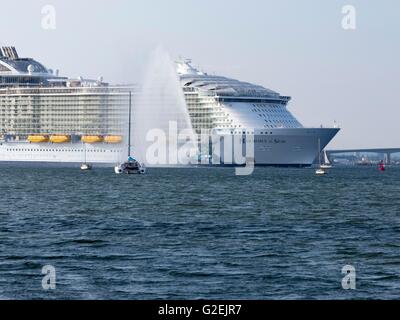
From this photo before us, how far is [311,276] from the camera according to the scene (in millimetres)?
16297

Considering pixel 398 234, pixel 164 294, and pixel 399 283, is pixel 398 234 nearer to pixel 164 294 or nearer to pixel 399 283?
pixel 399 283

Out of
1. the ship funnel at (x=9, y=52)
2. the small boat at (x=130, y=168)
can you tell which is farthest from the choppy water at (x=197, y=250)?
the ship funnel at (x=9, y=52)

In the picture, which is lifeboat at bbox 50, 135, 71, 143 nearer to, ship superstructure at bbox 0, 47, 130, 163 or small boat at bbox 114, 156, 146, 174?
ship superstructure at bbox 0, 47, 130, 163

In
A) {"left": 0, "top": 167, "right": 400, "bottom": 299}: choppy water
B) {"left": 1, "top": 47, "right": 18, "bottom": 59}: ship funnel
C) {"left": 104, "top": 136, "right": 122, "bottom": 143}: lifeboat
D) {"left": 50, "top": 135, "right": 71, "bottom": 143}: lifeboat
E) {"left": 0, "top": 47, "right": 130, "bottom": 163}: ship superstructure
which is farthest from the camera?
A: {"left": 1, "top": 47, "right": 18, "bottom": 59}: ship funnel

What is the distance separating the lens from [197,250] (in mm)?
20453

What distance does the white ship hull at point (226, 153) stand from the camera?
10419 cm

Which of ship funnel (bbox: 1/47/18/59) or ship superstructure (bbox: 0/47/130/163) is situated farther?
ship funnel (bbox: 1/47/18/59)

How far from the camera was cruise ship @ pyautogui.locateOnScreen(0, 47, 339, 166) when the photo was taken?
104875 millimetres

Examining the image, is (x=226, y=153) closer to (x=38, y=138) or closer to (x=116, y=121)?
(x=116, y=121)

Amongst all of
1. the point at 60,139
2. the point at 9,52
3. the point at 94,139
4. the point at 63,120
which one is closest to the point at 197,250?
the point at 94,139

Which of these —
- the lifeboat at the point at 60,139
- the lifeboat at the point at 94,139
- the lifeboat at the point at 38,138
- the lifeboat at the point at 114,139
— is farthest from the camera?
the lifeboat at the point at 38,138

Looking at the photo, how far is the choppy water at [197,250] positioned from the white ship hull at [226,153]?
65783mm

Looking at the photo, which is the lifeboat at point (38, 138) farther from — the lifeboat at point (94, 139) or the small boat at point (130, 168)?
the small boat at point (130, 168)

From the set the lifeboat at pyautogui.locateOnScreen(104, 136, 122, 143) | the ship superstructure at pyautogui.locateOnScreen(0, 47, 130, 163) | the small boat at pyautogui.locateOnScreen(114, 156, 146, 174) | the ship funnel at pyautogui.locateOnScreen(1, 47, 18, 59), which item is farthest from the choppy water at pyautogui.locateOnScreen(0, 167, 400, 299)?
the ship funnel at pyautogui.locateOnScreen(1, 47, 18, 59)
